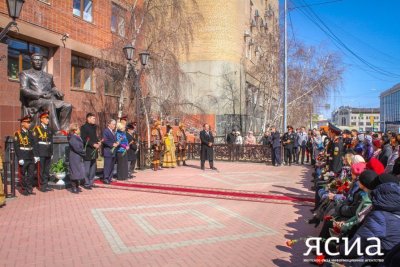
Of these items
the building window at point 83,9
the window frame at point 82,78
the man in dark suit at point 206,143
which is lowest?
the man in dark suit at point 206,143

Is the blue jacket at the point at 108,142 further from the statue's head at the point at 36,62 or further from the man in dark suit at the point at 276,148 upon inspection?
the man in dark suit at the point at 276,148

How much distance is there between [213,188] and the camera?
10625 mm

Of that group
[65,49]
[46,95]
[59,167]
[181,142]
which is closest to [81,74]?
[65,49]

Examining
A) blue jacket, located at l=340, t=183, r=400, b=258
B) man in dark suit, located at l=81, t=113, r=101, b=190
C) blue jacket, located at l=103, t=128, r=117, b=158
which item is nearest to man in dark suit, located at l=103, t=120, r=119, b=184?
blue jacket, located at l=103, t=128, r=117, b=158

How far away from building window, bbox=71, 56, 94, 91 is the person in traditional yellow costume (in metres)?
7.51

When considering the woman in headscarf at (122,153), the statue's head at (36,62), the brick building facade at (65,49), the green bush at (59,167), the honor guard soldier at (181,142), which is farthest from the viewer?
the honor guard soldier at (181,142)

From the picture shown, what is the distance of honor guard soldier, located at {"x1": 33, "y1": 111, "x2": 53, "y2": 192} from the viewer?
9.36 m

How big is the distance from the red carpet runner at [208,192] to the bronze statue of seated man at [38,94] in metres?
2.93

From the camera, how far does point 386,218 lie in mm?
3396

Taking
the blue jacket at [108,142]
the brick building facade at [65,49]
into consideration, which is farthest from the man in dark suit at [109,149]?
the brick building facade at [65,49]

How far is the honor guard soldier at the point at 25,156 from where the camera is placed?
8.97 meters

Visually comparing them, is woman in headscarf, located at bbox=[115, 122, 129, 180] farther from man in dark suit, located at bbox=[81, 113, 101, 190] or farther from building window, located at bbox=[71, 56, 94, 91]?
building window, located at bbox=[71, 56, 94, 91]

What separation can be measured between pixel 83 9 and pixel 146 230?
16906 mm

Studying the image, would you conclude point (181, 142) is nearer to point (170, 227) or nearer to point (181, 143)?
point (181, 143)
